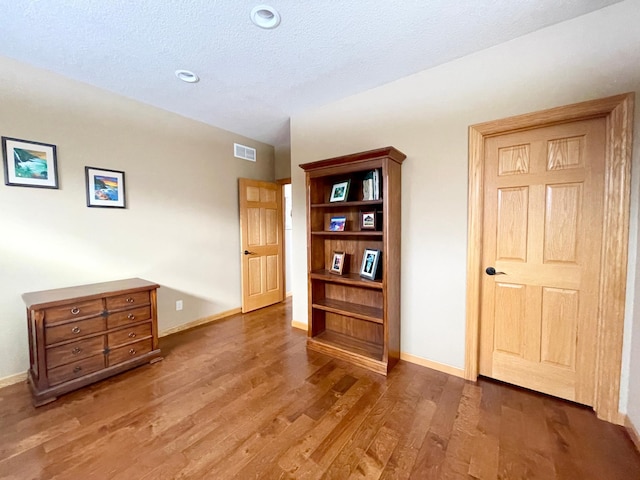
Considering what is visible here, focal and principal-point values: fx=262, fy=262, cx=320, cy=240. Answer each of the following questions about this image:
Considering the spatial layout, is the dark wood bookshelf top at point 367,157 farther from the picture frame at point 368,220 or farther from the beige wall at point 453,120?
the picture frame at point 368,220

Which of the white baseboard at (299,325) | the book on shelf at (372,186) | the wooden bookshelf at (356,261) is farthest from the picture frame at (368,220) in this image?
the white baseboard at (299,325)

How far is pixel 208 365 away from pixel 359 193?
215 cm

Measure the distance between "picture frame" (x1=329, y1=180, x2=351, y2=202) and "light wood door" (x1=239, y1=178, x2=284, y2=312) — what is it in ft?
5.20

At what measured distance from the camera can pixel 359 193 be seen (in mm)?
2645

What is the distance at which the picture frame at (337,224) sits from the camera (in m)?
2.65

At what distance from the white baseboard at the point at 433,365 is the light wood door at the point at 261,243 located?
2.30 metres

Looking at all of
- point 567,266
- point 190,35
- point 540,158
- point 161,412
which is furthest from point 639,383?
point 190,35

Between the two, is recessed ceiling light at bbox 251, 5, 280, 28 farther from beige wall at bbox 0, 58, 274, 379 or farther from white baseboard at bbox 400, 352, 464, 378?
white baseboard at bbox 400, 352, 464, 378

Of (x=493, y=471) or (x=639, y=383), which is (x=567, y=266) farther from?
(x=493, y=471)

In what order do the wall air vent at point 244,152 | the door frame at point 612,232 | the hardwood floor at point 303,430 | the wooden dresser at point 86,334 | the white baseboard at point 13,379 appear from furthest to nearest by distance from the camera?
1. the wall air vent at point 244,152
2. the white baseboard at point 13,379
3. the wooden dresser at point 86,334
4. the door frame at point 612,232
5. the hardwood floor at point 303,430

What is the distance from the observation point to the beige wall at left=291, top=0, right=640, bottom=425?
1592 millimetres

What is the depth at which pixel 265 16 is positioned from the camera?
167 centimetres

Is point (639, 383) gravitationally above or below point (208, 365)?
above

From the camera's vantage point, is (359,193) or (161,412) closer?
(161,412)
